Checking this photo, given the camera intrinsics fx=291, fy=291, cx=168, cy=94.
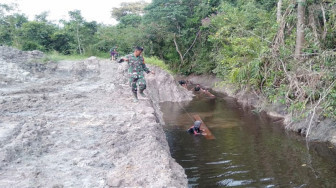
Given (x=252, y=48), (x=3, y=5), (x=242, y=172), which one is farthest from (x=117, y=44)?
(x=242, y=172)

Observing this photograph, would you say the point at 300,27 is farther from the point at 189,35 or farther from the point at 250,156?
the point at 189,35

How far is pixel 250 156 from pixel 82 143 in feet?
17.5

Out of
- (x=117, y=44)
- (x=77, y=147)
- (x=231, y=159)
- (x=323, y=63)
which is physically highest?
(x=117, y=44)

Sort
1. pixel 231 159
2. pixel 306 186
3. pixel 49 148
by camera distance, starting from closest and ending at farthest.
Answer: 1. pixel 49 148
2. pixel 306 186
3. pixel 231 159

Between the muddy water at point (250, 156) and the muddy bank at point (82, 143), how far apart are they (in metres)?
2.12

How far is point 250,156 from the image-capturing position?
27.8 ft

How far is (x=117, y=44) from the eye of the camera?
26312 mm

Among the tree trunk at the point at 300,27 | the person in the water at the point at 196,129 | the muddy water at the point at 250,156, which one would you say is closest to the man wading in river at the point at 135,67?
the muddy water at the point at 250,156

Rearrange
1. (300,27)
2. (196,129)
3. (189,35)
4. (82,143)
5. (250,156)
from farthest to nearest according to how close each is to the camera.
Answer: (189,35), (196,129), (300,27), (250,156), (82,143)

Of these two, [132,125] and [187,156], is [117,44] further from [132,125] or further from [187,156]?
[132,125]

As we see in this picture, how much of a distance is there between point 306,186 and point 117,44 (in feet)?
73.1

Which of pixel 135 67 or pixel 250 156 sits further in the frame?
pixel 250 156

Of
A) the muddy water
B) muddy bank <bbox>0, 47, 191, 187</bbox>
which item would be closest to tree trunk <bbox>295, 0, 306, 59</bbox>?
the muddy water

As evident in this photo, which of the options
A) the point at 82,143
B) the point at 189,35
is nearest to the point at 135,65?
the point at 82,143
